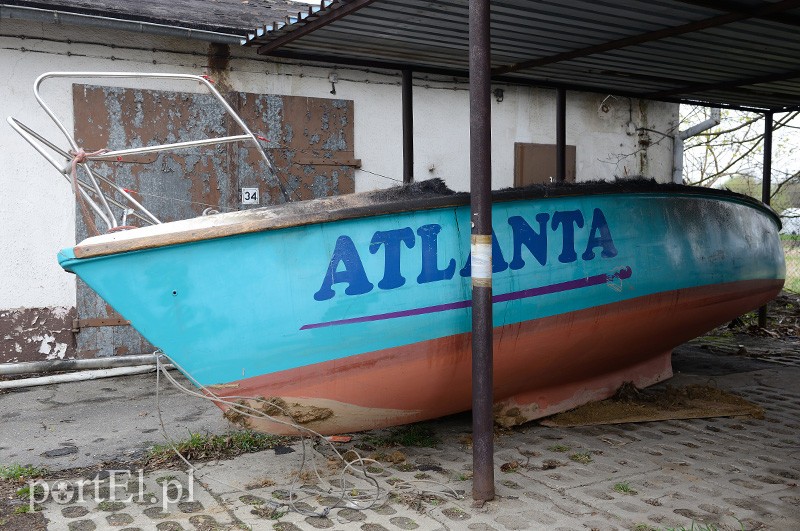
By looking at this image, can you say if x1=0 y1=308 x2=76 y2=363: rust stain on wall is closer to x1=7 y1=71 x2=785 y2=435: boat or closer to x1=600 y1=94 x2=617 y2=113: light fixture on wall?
x1=7 y1=71 x2=785 y2=435: boat

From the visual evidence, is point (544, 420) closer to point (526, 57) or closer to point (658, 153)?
point (526, 57)

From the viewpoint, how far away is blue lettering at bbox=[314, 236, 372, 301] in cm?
365

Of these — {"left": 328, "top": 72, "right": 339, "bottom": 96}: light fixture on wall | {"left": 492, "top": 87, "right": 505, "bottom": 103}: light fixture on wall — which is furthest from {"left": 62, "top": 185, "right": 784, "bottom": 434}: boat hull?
{"left": 328, "top": 72, "right": 339, "bottom": 96}: light fixture on wall

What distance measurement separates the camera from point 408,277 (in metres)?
3.85

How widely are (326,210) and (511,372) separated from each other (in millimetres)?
1604

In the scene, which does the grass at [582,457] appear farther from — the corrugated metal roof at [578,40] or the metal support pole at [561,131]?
the metal support pole at [561,131]

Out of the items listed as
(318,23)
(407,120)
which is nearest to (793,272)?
(407,120)

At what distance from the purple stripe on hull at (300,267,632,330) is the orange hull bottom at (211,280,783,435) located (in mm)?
175

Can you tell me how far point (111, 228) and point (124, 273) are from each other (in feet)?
1.57

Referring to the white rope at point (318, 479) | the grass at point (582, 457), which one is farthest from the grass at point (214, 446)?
the grass at point (582, 457)

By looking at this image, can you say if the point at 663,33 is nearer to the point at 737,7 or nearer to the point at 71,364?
the point at 737,7

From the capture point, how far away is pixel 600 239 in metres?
4.70

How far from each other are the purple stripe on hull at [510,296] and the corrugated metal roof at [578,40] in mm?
1742

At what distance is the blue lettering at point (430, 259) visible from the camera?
3.89 metres
